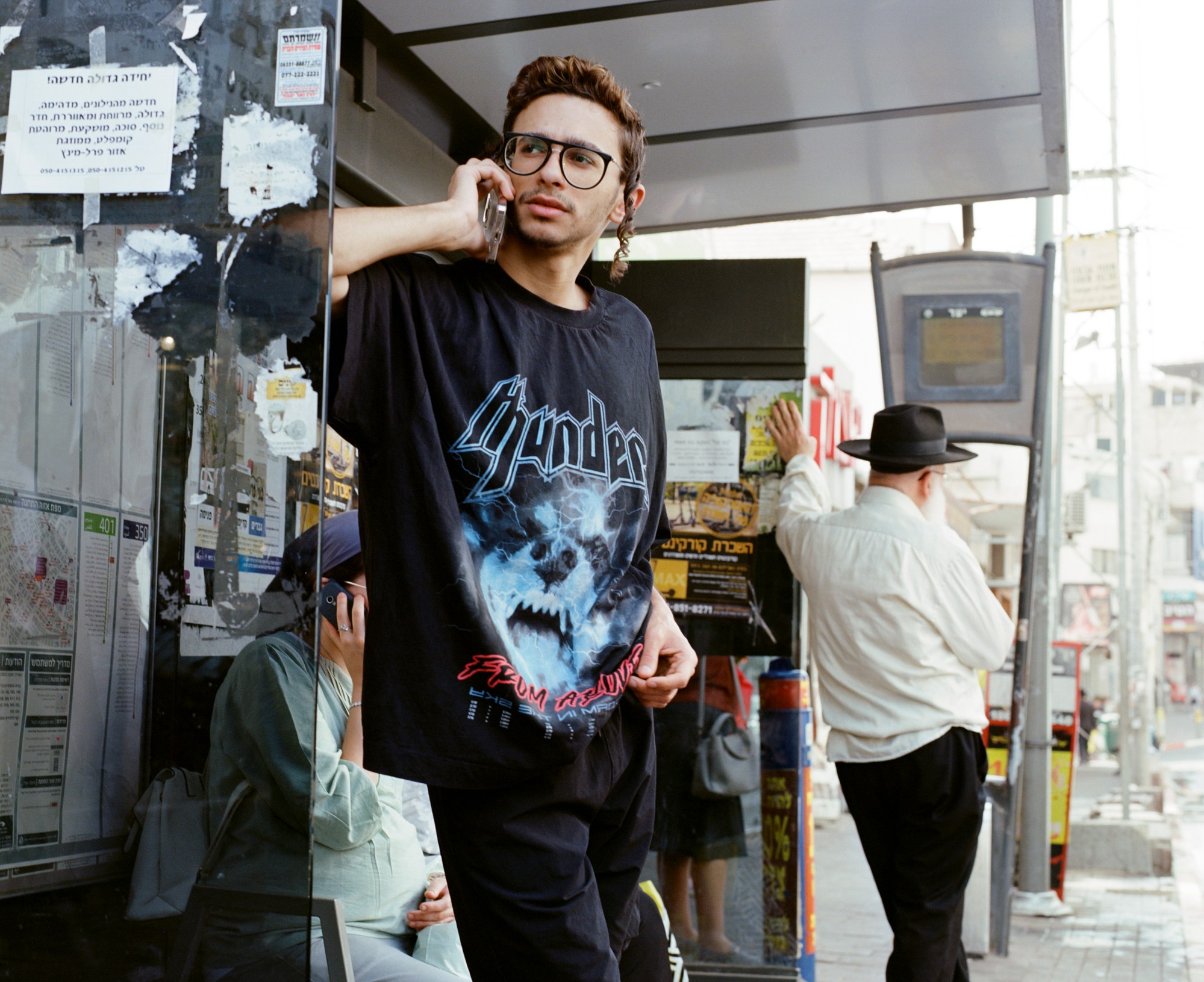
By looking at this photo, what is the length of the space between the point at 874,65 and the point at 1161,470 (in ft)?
198

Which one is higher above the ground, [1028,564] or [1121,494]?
[1121,494]

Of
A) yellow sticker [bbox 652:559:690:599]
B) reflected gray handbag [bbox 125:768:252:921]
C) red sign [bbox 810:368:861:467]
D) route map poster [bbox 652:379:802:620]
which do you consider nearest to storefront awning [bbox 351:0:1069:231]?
route map poster [bbox 652:379:802:620]

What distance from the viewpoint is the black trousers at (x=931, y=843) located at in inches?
154

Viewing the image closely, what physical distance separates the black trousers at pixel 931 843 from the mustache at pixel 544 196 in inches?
99.4

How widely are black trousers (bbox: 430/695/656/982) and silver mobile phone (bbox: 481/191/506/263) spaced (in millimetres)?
759

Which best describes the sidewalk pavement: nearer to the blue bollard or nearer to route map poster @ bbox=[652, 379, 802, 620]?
the blue bollard

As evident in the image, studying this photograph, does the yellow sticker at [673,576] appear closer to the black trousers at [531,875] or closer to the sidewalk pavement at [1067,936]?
the sidewalk pavement at [1067,936]

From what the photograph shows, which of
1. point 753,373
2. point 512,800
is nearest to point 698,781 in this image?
point 753,373

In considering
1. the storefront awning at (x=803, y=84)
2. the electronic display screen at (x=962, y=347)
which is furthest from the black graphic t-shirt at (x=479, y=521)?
the electronic display screen at (x=962, y=347)

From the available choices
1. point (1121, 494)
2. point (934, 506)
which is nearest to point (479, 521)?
point (934, 506)

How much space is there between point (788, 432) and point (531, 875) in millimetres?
2800

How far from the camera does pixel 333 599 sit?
2.82 m

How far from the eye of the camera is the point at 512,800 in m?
1.86

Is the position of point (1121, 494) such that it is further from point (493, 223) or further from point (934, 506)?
point (493, 223)
